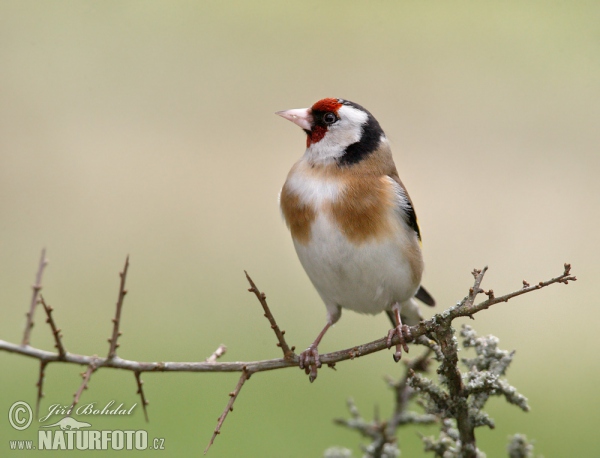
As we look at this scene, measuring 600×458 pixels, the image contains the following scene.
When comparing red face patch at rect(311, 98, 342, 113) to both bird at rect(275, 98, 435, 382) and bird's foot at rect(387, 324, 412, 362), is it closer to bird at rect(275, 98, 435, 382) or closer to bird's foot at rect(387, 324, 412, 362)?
bird at rect(275, 98, 435, 382)

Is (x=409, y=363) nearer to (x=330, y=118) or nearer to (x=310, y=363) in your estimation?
(x=310, y=363)

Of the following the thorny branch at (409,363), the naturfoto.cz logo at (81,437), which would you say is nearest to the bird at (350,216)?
the naturfoto.cz logo at (81,437)

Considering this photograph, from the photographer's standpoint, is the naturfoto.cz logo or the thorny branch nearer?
the thorny branch

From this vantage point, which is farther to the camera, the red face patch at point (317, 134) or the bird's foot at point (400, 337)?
the red face patch at point (317, 134)

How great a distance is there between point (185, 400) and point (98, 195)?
342cm

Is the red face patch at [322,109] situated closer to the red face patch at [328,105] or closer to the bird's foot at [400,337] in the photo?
the red face patch at [328,105]

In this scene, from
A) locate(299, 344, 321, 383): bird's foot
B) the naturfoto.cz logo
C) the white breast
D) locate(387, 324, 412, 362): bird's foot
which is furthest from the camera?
the white breast

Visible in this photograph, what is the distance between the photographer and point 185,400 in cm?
525

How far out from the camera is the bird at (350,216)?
3127mm

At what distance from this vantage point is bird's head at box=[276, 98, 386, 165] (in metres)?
3.31

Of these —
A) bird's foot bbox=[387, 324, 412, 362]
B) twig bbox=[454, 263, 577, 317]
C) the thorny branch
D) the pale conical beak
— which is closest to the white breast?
bird's foot bbox=[387, 324, 412, 362]

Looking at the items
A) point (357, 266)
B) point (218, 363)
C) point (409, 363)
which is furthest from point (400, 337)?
point (218, 363)

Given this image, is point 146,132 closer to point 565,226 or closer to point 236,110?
point 236,110

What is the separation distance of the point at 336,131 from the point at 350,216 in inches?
16.3
